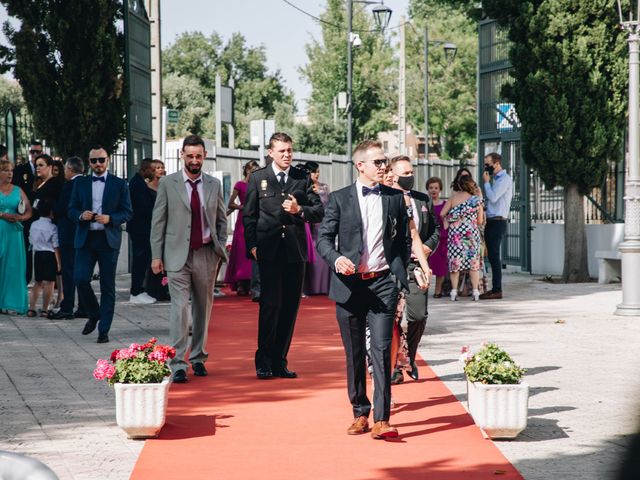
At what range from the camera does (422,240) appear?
9.64m

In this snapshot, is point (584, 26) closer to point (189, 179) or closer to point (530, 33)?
point (530, 33)

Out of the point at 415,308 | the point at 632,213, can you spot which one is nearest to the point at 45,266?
the point at 415,308

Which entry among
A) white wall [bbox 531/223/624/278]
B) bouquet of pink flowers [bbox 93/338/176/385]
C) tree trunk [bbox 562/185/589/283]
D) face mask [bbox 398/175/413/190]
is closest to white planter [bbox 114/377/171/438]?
bouquet of pink flowers [bbox 93/338/176/385]

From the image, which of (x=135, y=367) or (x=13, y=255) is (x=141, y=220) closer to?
(x=13, y=255)

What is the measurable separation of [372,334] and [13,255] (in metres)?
8.83

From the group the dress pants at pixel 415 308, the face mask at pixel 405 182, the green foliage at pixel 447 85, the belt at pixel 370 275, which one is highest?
the green foliage at pixel 447 85

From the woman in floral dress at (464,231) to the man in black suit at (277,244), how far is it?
7.35 meters

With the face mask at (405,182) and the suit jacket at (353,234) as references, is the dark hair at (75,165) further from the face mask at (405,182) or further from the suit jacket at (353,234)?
the suit jacket at (353,234)

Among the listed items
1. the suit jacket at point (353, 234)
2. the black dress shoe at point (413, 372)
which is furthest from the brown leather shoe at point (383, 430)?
the black dress shoe at point (413, 372)

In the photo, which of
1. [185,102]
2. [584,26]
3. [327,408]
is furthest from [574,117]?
[185,102]

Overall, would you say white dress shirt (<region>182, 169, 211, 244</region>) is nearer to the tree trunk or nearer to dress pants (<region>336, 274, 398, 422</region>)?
dress pants (<region>336, 274, 398, 422</region>)

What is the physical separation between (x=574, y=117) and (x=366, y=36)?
50446 millimetres

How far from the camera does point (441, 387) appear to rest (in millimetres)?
9594

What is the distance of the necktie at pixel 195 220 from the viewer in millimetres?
9938
